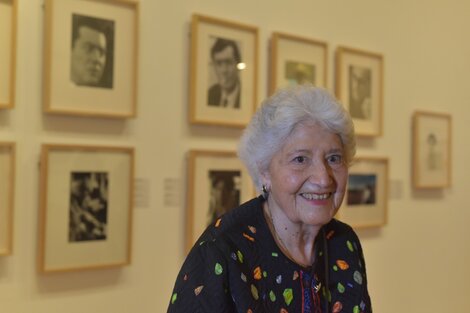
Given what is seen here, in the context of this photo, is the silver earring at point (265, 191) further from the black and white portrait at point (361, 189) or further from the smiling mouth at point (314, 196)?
the black and white portrait at point (361, 189)

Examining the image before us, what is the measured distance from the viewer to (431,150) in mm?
3789

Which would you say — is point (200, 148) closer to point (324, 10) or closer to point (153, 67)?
point (153, 67)

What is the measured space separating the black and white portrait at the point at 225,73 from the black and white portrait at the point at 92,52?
49cm

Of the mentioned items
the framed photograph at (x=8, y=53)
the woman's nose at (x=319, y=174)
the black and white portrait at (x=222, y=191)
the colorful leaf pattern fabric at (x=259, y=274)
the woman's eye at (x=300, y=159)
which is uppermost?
the framed photograph at (x=8, y=53)

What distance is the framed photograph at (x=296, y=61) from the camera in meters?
2.92

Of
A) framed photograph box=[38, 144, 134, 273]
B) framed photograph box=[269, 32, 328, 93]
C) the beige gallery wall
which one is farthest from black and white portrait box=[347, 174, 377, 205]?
framed photograph box=[38, 144, 134, 273]

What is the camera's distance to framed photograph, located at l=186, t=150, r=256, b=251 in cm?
262

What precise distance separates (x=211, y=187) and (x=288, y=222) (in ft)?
3.23

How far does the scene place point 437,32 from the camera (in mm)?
3859

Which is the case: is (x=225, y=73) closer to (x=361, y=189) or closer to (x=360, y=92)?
(x=360, y=92)

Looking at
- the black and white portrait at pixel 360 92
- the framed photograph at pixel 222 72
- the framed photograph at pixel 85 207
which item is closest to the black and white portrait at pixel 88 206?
the framed photograph at pixel 85 207

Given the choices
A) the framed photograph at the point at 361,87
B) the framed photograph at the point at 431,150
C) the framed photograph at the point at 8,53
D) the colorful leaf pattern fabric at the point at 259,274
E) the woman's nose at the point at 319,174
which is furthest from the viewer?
the framed photograph at the point at 431,150

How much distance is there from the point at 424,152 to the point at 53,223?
8.01ft

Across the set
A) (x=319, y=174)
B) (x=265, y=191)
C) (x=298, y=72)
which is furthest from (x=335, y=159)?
(x=298, y=72)
